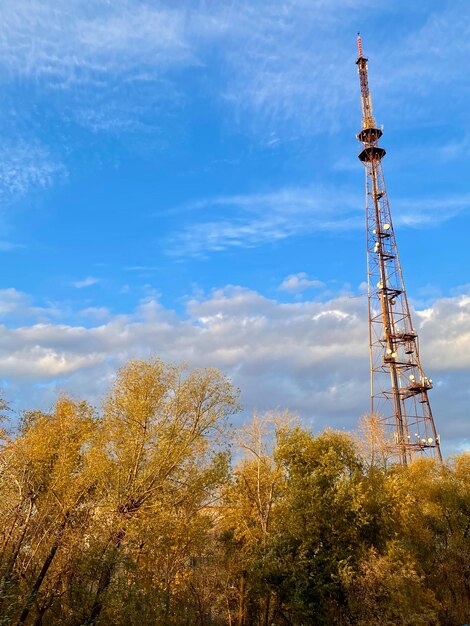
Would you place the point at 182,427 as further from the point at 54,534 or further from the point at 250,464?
the point at 250,464

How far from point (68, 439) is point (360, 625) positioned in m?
15.4

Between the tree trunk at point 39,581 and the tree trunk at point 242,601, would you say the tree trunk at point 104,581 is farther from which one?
the tree trunk at point 242,601

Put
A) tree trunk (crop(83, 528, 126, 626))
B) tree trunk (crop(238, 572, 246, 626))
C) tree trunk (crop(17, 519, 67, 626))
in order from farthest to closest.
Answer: tree trunk (crop(238, 572, 246, 626))
tree trunk (crop(83, 528, 126, 626))
tree trunk (crop(17, 519, 67, 626))

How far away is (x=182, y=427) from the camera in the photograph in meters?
25.2

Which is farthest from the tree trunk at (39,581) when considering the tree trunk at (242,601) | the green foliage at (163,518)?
the tree trunk at (242,601)

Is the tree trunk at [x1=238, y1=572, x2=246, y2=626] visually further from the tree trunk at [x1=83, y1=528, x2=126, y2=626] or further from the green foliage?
the tree trunk at [x1=83, y1=528, x2=126, y2=626]

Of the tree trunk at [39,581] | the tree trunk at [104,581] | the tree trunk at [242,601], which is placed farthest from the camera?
the tree trunk at [242,601]

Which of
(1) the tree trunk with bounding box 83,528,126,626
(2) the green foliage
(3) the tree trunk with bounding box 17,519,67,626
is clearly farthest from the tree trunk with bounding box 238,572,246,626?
(3) the tree trunk with bounding box 17,519,67,626

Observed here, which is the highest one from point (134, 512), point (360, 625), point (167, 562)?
point (134, 512)

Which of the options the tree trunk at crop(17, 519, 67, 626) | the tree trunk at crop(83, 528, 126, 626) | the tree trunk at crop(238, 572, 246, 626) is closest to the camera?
the tree trunk at crop(17, 519, 67, 626)

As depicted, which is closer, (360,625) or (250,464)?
(360,625)

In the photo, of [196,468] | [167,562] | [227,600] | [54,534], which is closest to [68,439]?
[54,534]

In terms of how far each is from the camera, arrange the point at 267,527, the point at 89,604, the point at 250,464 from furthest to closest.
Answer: the point at 250,464 → the point at 267,527 → the point at 89,604

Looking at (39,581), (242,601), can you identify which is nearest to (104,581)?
(39,581)
